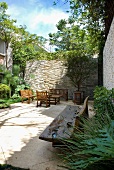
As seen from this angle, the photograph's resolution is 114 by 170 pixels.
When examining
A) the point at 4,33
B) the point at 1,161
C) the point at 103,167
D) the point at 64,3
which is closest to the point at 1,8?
the point at 4,33

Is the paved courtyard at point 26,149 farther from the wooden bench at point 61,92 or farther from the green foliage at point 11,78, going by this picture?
the green foliage at point 11,78

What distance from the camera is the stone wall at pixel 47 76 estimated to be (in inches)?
485

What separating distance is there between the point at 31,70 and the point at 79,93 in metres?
4.73

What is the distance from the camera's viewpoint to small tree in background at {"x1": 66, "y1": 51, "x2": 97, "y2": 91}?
10.3 metres

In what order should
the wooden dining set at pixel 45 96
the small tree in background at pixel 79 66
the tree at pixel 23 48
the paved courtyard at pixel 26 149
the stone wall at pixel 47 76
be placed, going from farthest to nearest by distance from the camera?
the tree at pixel 23 48 < the stone wall at pixel 47 76 < the small tree in background at pixel 79 66 < the wooden dining set at pixel 45 96 < the paved courtyard at pixel 26 149

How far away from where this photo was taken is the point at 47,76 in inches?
502

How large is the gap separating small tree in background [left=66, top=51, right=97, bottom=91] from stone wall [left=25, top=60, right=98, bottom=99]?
4.31 ft

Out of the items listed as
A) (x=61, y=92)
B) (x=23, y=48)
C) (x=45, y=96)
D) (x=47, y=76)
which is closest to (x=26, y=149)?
(x=45, y=96)

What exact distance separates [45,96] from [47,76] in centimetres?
410

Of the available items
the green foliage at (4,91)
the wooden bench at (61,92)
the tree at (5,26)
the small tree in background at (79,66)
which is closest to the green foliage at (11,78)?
the green foliage at (4,91)

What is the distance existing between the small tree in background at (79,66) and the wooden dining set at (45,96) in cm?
146

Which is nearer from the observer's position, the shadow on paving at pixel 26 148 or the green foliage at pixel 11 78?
the shadow on paving at pixel 26 148

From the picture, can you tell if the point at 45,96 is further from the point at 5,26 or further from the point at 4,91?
the point at 5,26

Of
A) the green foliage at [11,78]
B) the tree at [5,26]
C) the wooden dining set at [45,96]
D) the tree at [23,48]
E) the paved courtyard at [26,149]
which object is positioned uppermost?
the tree at [5,26]
